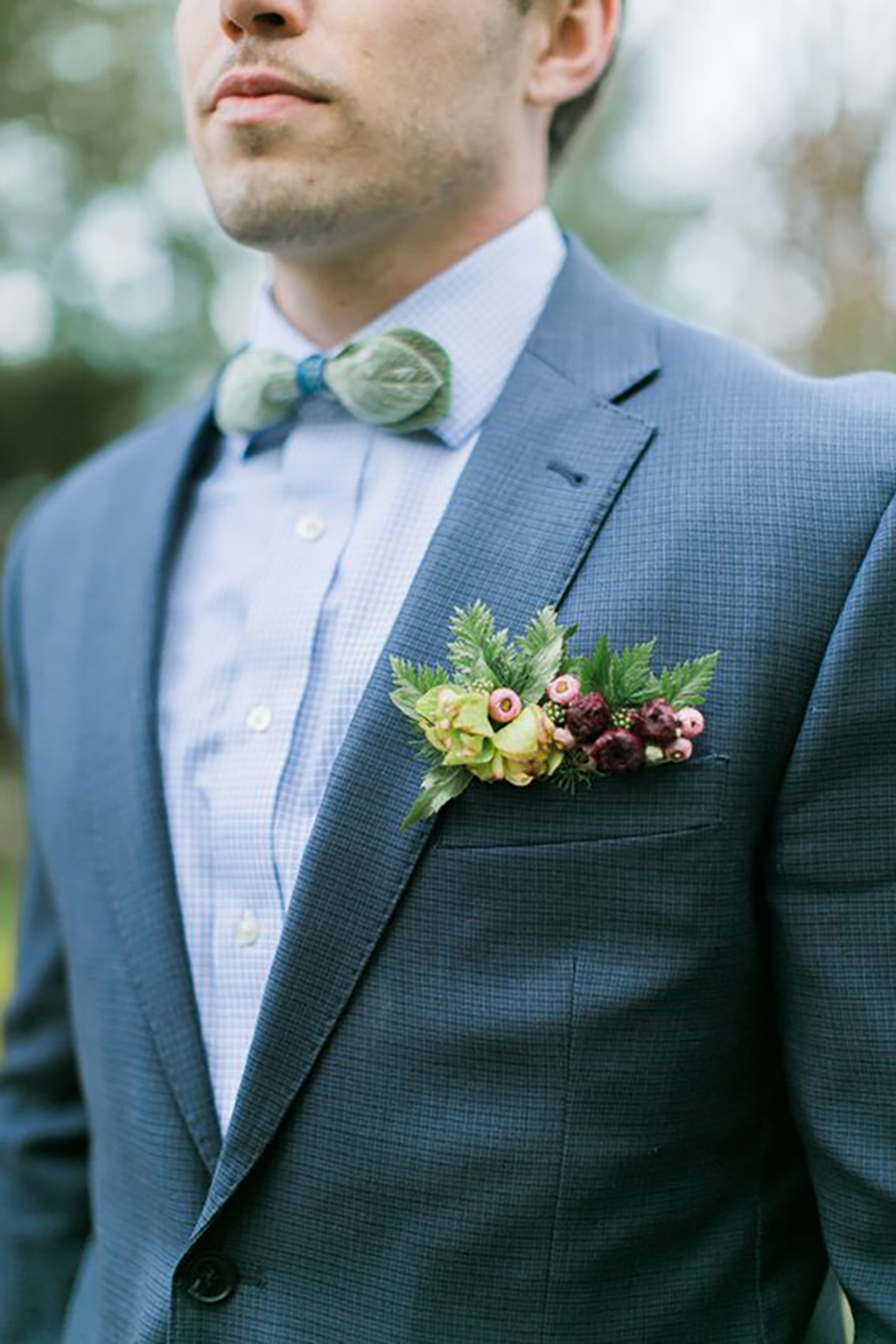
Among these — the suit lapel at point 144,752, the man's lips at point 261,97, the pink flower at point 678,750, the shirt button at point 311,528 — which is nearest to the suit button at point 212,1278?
the suit lapel at point 144,752

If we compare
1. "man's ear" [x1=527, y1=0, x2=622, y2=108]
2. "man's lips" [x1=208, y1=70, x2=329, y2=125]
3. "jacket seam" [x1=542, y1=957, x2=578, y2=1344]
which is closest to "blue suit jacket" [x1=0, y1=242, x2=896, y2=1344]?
"jacket seam" [x1=542, y1=957, x2=578, y2=1344]

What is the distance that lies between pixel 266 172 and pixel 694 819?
1.01 metres

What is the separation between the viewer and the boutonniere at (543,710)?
4.91 ft

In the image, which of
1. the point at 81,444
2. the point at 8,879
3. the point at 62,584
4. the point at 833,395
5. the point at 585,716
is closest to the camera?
the point at 585,716

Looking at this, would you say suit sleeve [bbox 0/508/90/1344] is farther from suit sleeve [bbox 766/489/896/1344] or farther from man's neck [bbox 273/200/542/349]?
suit sleeve [bbox 766/489/896/1344]

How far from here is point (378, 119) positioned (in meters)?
1.78

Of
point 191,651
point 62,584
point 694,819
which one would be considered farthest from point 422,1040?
point 62,584

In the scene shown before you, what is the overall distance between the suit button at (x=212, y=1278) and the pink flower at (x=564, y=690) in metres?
0.79

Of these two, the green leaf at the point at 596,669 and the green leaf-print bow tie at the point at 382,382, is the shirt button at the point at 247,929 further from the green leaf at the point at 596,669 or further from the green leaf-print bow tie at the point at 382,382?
the green leaf-print bow tie at the point at 382,382

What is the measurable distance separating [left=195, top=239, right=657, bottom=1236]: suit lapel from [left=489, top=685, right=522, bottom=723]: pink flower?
116mm

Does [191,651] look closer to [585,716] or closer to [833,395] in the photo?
[585,716]

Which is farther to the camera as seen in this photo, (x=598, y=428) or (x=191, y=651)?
(x=191, y=651)

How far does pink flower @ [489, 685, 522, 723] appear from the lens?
5.01 ft

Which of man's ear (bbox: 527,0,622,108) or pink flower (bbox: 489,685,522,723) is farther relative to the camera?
man's ear (bbox: 527,0,622,108)
